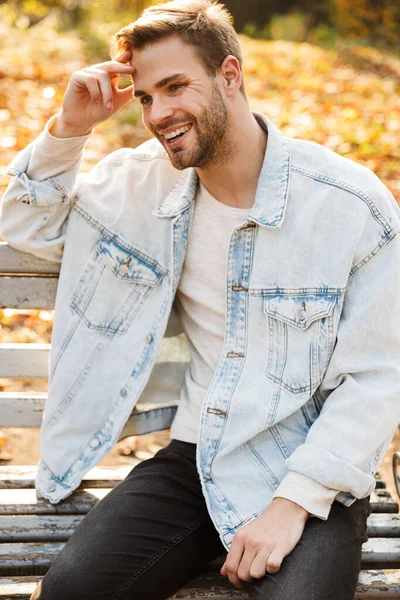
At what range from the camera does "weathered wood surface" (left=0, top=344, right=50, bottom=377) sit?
291cm

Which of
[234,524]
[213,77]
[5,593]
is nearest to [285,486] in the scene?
[234,524]

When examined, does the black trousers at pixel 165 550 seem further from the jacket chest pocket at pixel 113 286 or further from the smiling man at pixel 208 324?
the jacket chest pocket at pixel 113 286

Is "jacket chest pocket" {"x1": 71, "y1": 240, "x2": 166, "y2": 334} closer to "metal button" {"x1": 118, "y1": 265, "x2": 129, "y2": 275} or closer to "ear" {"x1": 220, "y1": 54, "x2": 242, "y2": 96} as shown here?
"metal button" {"x1": 118, "y1": 265, "x2": 129, "y2": 275}

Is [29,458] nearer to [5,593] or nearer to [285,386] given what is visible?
[5,593]

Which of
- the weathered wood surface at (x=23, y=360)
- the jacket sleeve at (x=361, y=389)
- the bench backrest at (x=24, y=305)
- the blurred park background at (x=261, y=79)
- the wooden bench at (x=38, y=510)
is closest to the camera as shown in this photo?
the jacket sleeve at (x=361, y=389)

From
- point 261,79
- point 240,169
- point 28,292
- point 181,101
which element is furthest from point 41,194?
point 261,79

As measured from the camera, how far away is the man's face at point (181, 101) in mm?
2459

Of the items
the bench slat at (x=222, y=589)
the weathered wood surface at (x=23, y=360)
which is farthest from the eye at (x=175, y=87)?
the bench slat at (x=222, y=589)

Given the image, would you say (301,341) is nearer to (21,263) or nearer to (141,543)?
(141,543)

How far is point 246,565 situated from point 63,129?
4.89ft

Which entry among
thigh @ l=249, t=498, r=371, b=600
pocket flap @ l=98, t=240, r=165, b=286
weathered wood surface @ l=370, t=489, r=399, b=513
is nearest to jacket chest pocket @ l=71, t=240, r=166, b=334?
pocket flap @ l=98, t=240, r=165, b=286

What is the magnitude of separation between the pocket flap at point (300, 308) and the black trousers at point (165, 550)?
0.57 m

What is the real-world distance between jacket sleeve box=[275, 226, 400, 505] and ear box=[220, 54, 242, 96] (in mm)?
706

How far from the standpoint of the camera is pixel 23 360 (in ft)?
9.58
